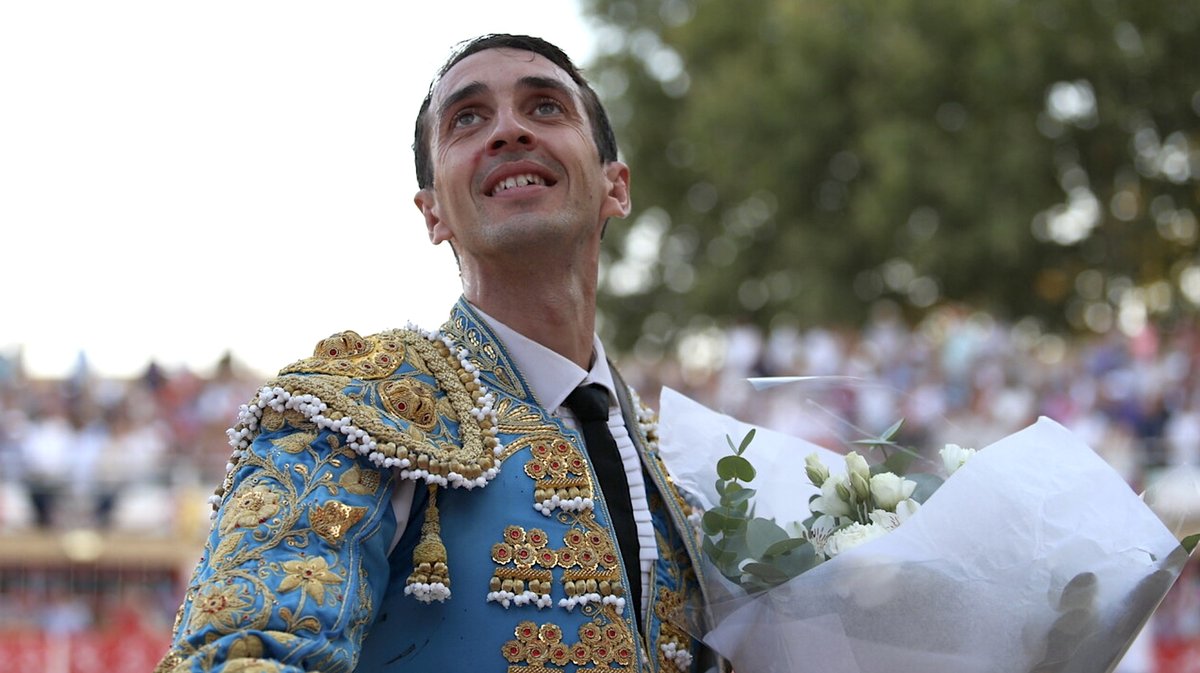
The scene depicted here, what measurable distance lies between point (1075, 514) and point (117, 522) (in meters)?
9.55

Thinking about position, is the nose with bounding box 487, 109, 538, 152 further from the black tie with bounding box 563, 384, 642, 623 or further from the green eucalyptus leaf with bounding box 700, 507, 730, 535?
the green eucalyptus leaf with bounding box 700, 507, 730, 535

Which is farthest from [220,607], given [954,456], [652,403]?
[652,403]

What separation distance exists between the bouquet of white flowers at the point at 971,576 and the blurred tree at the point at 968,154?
50.2 ft

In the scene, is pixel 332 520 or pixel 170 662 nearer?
pixel 170 662

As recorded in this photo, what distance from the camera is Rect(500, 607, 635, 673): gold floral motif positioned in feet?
7.12

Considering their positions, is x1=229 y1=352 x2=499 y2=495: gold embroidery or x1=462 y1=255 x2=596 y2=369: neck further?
x1=462 y1=255 x2=596 y2=369: neck

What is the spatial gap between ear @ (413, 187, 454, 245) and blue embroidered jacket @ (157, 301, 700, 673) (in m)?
0.21

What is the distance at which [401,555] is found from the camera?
219cm

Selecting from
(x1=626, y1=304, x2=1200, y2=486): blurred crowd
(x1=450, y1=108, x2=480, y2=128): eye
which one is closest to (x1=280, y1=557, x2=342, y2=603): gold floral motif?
(x1=450, y1=108, x2=480, y2=128): eye

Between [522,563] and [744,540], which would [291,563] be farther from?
[744,540]

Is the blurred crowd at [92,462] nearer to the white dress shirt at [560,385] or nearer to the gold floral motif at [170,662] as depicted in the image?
the white dress shirt at [560,385]

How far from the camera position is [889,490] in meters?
2.33

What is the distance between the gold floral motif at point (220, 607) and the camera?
183cm

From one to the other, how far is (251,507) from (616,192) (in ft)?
3.52
